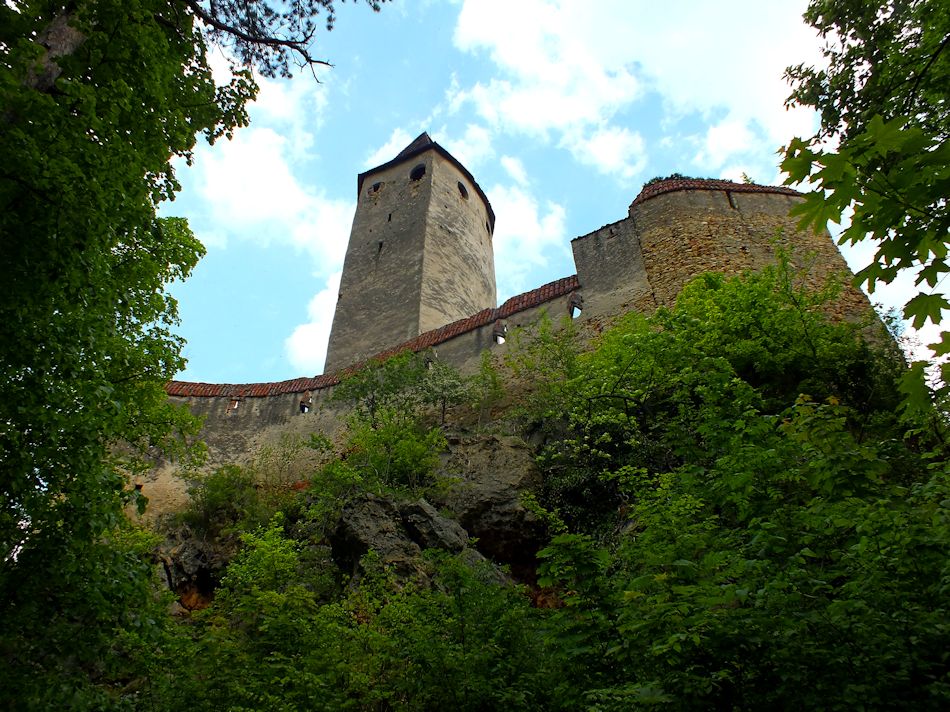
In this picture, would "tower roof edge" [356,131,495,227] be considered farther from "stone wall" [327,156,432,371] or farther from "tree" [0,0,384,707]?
"tree" [0,0,384,707]

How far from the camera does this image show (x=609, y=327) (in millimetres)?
12992

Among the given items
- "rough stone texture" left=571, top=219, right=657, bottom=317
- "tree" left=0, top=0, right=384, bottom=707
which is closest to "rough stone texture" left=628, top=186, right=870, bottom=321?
"rough stone texture" left=571, top=219, right=657, bottom=317

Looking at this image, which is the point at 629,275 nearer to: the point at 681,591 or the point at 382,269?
the point at 681,591

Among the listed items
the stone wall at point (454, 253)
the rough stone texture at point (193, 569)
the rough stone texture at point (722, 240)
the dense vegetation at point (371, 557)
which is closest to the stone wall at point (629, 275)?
the rough stone texture at point (722, 240)

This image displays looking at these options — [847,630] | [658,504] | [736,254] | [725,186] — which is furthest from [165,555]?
[725,186]

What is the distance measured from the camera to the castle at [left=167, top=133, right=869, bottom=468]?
12.9m

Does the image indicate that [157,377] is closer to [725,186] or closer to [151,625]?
[151,625]

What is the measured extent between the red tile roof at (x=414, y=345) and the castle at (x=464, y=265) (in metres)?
0.03

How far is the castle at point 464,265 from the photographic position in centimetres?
1291

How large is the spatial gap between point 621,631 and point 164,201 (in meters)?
5.31

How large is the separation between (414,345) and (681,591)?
504 inches

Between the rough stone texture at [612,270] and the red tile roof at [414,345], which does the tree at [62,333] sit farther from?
the red tile roof at [414,345]

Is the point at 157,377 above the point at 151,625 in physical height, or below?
above

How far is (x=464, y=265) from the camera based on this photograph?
23.4 meters
